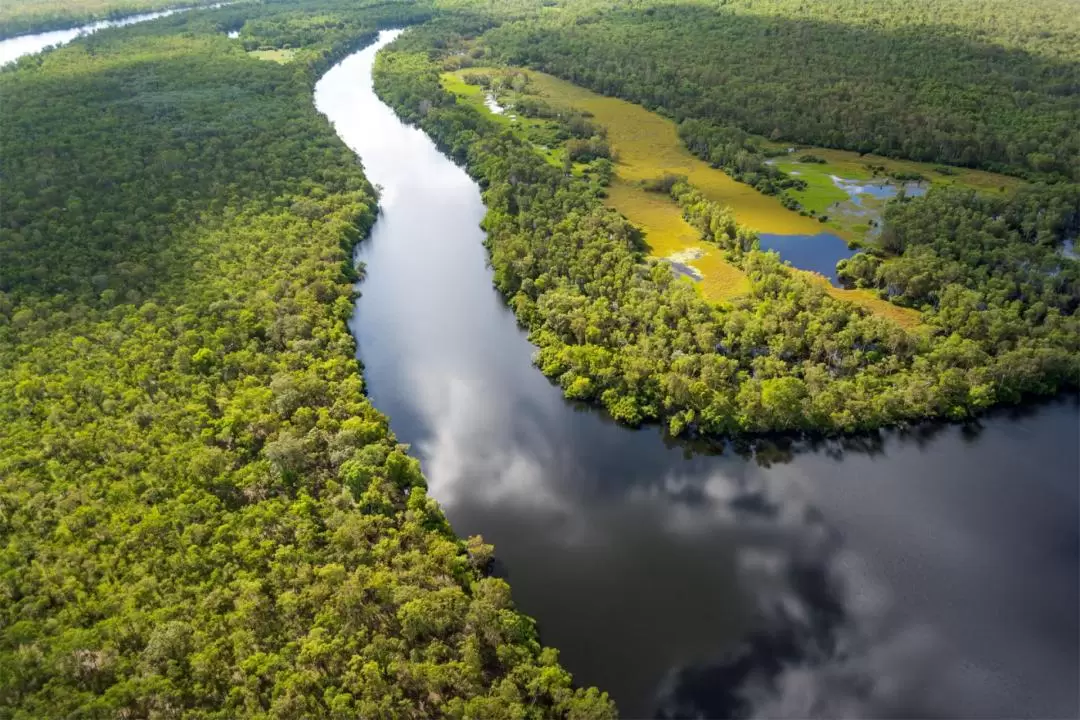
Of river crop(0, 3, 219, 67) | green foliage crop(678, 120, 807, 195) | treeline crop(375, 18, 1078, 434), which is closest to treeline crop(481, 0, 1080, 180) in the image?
green foliage crop(678, 120, 807, 195)

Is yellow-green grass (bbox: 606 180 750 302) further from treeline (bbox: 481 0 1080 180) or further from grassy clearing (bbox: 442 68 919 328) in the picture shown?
treeline (bbox: 481 0 1080 180)

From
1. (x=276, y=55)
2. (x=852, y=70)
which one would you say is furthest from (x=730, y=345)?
(x=276, y=55)

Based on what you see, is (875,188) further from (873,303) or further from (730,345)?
(730,345)

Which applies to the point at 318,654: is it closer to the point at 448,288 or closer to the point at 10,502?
the point at 10,502

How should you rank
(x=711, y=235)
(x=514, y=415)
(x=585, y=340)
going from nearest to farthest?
(x=514, y=415), (x=585, y=340), (x=711, y=235)

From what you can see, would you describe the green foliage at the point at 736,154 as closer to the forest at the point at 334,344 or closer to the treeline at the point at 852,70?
the forest at the point at 334,344

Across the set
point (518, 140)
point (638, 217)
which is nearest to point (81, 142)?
point (518, 140)

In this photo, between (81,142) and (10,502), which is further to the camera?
(81,142)
